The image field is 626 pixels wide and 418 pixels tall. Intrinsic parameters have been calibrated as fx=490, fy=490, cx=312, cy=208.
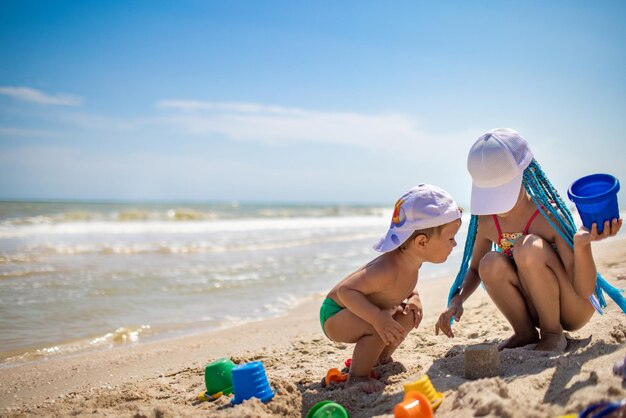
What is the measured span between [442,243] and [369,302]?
1.75 ft

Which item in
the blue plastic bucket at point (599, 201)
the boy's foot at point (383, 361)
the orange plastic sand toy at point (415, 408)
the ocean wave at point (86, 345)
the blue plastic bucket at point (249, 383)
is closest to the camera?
the orange plastic sand toy at point (415, 408)

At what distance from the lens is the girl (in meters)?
2.77

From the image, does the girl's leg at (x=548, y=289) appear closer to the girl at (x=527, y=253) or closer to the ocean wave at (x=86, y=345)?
the girl at (x=527, y=253)

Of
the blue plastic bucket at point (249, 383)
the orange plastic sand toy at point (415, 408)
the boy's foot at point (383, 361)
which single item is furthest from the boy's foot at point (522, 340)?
the blue plastic bucket at point (249, 383)

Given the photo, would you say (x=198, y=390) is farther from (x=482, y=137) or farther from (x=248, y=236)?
(x=248, y=236)

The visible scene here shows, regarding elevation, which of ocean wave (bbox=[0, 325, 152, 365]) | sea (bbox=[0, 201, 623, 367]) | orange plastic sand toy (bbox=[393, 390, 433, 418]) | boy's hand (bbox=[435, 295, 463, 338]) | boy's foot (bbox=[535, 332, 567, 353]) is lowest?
ocean wave (bbox=[0, 325, 152, 365])

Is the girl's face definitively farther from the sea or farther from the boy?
the sea

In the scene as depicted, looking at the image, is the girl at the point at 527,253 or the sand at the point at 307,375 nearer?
the sand at the point at 307,375

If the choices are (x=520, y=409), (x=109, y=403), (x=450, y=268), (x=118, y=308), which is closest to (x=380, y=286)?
(x=520, y=409)

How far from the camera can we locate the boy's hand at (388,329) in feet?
8.50

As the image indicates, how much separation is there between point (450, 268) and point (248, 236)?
7.04 m

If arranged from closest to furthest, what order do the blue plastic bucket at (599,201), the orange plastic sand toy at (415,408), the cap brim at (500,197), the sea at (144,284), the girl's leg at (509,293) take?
the orange plastic sand toy at (415,408) < the blue plastic bucket at (599,201) < the cap brim at (500,197) < the girl's leg at (509,293) < the sea at (144,284)

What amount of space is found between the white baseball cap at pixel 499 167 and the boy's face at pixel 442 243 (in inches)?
9.8

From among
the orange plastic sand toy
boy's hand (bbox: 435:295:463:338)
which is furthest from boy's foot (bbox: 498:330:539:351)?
the orange plastic sand toy
